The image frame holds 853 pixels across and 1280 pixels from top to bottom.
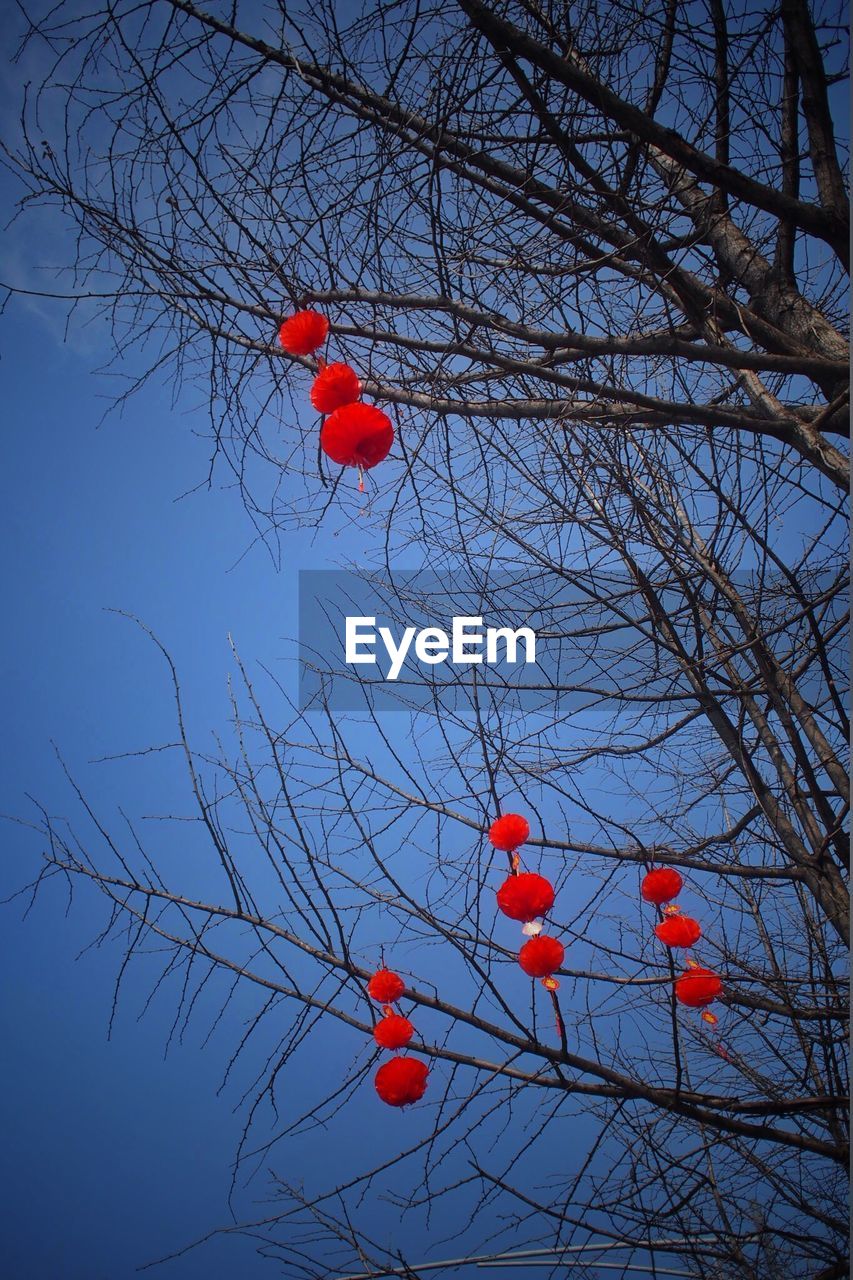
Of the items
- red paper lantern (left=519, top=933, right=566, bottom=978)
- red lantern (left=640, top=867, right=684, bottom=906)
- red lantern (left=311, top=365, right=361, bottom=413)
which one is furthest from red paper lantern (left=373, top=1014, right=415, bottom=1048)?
red lantern (left=311, top=365, right=361, bottom=413)

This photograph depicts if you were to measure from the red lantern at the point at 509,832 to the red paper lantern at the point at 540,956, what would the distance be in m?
0.17

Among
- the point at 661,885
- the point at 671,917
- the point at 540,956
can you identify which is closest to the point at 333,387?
the point at 540,956

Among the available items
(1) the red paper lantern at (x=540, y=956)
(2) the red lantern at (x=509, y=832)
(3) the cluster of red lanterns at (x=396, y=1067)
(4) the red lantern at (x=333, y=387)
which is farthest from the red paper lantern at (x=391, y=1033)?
(4) the red lantern at (x=333, y=387)

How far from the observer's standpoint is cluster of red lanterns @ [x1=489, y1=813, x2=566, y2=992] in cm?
129

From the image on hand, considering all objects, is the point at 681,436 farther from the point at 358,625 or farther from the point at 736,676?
the point at 358,625

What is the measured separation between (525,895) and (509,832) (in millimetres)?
113

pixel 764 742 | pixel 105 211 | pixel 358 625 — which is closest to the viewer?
pixel 105 211

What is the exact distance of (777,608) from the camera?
1862 mm

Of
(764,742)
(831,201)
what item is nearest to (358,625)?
(764,742)

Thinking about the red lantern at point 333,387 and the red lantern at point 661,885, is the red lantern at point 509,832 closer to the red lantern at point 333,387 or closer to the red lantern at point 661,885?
the red lantern at point 661,885

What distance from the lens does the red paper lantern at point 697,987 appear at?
1.38 m

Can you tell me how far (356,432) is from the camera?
1159 millimetres

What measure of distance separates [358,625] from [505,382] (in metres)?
0.76

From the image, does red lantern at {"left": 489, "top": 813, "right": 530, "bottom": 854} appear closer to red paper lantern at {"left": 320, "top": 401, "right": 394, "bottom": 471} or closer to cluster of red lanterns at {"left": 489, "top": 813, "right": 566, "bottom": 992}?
cluster of red lanterns at {"left": 489, "top": 813, "right": 566, "bottom": 992}
